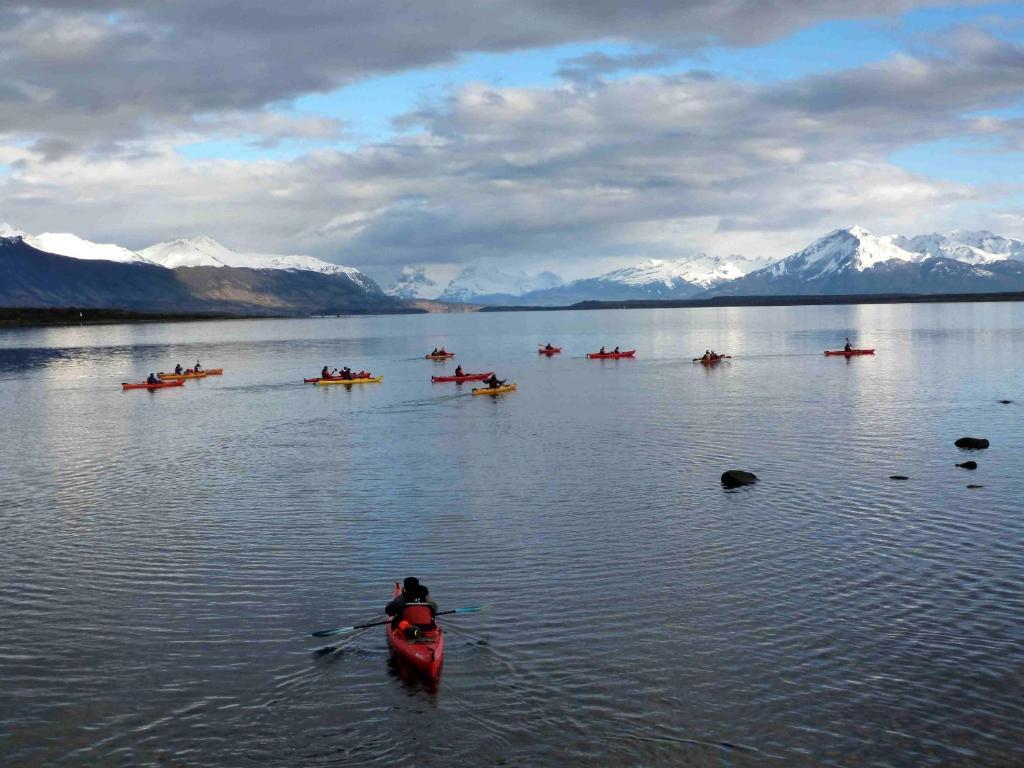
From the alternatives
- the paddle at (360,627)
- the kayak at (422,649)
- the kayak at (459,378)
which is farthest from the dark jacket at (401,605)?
the kayak at (459,378)

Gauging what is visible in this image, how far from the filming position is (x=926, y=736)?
67.5ft

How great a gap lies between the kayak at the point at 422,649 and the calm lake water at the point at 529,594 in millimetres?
515

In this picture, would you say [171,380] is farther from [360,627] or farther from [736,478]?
[360,627]

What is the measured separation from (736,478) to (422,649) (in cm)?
2458

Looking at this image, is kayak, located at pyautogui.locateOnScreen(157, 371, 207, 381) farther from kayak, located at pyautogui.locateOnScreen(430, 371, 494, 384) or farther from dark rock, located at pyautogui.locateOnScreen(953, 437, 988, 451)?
dark rock, located at pyautogui.locateOnScreen(953, 437, 988, 451)

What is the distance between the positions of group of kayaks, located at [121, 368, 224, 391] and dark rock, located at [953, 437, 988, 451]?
3265 inches

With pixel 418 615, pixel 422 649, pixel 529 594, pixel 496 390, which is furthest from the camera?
pixel 496 390

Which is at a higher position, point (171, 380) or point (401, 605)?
point (171, 380)

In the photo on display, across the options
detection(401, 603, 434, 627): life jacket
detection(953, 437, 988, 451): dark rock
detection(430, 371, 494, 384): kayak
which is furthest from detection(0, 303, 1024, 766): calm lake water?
detection(430, 371, 494, 384): kayak

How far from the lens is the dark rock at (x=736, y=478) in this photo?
1768 inches

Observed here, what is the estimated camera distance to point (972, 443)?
178 feet

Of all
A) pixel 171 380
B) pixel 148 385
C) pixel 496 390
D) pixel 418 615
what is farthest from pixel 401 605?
pixel 171 380

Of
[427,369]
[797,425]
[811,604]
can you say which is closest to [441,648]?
[811,604]

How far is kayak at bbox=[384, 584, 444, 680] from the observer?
79.1 ft
